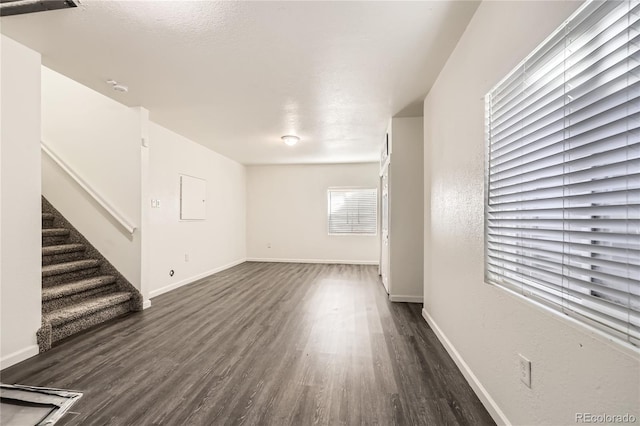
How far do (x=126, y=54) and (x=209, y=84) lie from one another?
71 cm

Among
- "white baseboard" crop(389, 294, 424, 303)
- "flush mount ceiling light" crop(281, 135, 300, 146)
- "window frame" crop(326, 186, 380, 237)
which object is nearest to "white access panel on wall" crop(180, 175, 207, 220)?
"flush mount ceiling light" crop(281, 135, 300, 146)

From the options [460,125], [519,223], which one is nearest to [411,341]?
[519,223]

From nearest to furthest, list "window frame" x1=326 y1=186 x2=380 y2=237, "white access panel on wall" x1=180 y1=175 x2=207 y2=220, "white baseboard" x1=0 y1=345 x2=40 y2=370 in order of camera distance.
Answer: "white baseboard" x1=0 y1=345 x2=40 y2=370
"white access panel on wall" x1=180 y1=175 x2=207 y2=220
"window frame" x1=326 y1=186 x2=380 y2=237

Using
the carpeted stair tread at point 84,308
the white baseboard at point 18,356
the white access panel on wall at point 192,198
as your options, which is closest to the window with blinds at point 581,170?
the white baseboard at point 18,356

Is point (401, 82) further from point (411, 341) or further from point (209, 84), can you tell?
point (411, 341)

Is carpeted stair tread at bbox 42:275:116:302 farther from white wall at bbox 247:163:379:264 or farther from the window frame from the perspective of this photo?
the window frame

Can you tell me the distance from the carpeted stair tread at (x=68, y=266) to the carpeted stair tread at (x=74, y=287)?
15 cm

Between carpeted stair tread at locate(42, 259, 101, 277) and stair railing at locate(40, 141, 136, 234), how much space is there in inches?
24.7

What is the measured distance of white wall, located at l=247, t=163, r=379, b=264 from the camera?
698 cm

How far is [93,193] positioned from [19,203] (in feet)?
4.46

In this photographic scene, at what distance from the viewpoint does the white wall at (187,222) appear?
4113 mm

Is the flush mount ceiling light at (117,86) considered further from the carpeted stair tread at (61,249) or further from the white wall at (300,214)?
the white wall at (300,214)

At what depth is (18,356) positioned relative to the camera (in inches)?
86.2

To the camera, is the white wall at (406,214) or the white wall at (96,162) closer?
the white wall at (96,162)
